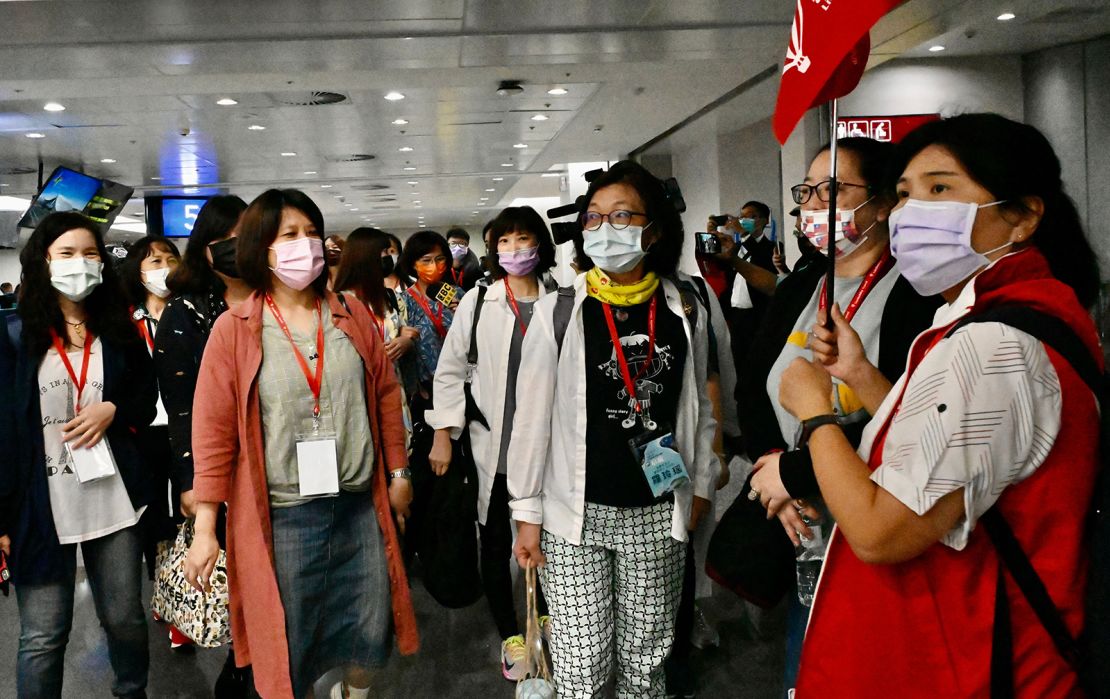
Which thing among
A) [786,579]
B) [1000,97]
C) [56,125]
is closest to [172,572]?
[786,579]

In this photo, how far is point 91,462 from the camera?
9.05 feet

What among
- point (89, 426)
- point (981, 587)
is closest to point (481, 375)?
point (89, 426)

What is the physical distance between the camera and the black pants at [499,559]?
11.3 ft

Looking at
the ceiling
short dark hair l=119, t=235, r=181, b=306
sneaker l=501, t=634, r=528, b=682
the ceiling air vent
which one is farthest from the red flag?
the ceiling air vent

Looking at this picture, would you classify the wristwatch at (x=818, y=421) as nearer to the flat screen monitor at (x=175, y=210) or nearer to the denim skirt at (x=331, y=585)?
the denim skirt at (x=331, y=585)

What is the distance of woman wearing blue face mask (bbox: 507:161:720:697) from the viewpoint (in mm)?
2361

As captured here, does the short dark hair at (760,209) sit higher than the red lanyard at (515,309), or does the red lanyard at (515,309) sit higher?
the short dark hair at (760,209)

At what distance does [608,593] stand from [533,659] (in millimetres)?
330

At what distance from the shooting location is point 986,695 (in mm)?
1261

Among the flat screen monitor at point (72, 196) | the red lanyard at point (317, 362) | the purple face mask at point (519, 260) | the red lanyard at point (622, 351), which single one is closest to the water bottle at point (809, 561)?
the red lanyard at point (622, 351)

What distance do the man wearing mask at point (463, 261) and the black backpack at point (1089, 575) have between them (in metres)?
5.82

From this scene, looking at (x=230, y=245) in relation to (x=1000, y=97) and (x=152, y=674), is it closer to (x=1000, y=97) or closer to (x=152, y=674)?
(x=152, y=674)

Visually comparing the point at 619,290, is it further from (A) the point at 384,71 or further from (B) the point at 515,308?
(A) the point at 384,71

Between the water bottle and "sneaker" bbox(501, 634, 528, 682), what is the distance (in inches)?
66.1
